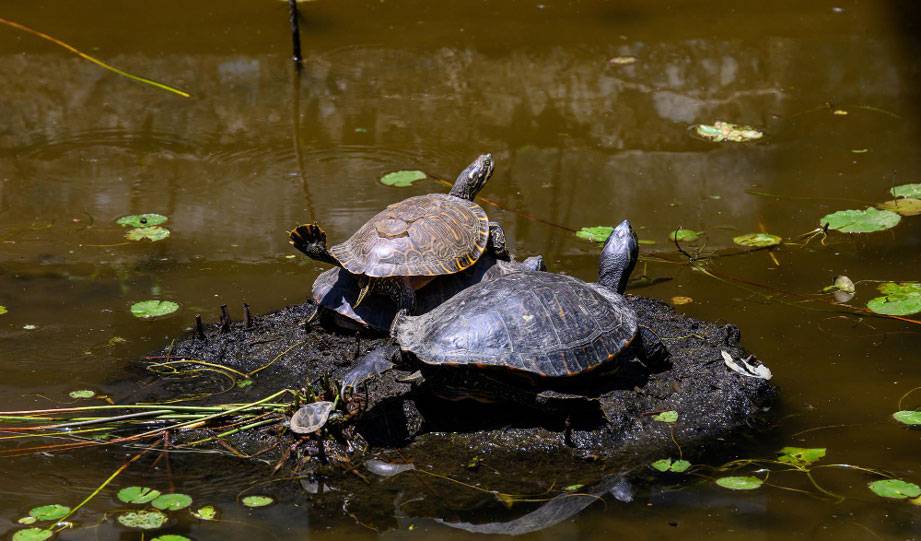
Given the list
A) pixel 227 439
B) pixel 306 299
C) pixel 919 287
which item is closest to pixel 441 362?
pixel 227 439

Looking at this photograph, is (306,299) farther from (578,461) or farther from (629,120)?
(629,120)

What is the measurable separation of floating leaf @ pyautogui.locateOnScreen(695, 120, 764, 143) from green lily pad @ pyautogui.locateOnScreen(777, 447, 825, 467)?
3.46 metres

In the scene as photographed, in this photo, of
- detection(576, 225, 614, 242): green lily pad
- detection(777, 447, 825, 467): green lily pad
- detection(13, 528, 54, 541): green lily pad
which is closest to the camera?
detection(13, 528, 54, 541): green lily pad

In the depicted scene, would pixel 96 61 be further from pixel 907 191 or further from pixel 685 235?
pixel 907 191

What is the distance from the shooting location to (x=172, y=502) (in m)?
3.75

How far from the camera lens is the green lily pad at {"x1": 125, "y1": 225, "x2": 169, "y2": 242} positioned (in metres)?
6.07

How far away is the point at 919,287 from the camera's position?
5.23m

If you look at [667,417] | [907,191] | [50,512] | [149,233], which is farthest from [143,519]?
[907,191]

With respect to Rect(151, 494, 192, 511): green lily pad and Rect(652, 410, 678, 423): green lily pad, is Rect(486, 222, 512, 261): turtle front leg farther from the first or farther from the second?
Rect(151, 494, 192, 511): green lily pad

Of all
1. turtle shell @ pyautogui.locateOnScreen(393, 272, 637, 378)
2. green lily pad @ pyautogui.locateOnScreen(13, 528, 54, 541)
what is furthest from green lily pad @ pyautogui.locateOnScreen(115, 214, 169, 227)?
green lily pad @ pyautogui.locateOnScreen(13, 528, 54, 541)

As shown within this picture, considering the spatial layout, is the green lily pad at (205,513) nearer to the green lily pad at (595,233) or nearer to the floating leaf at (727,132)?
the green lily pad at (595,233)

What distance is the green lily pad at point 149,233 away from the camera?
6.07 metres

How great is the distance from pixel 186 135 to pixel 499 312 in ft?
13.6

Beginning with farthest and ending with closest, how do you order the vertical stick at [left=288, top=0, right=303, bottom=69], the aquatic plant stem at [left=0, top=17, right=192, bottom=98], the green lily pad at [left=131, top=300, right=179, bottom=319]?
the vertical stick at [left=288, top=0, right=303, bottom=69] → the aquatic plant stem at [left=0, top=17, right=192, bottom=98] → the green lily pad at [left=131, top=300, right=179, bottom=319]
